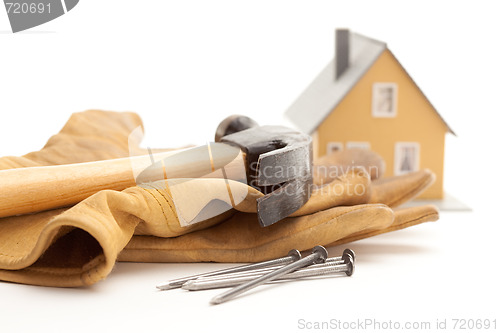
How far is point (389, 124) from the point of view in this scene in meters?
3.17

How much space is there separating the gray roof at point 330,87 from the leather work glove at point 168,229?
840 millimetres

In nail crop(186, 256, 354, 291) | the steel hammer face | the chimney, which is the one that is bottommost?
nail crop(186, 256, 354, 291)

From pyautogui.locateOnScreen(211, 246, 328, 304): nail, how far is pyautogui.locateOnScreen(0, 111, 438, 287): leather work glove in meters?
0.12

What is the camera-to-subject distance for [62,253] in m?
1.88

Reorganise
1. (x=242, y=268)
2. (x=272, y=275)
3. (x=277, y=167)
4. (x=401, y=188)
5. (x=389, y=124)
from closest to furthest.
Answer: (x=272, y=275) < (x=242, y=268) < (x=277, y=167) < (x=401, y=188) < (x=389, y=124)

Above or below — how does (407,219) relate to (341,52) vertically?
below

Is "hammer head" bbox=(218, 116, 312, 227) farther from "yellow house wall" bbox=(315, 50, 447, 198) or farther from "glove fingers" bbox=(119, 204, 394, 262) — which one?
"yellow house wall" bbox=(315, 50, 447, 198)

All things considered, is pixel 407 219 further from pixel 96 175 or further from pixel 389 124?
pixel 96 175

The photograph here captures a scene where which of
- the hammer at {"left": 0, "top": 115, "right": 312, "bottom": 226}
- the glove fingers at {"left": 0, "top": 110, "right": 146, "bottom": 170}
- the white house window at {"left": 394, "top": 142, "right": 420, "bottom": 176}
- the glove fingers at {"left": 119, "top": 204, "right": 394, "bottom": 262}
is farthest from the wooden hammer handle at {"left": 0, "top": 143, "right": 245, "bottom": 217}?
the white house window at {"left": 394, "top": 142, "right": 420, "bottom": 176}

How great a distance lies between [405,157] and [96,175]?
1.76 m

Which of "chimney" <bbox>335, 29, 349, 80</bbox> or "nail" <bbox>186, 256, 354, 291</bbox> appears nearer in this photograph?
"nail" <bbox>186, 256, 354, 291</bbox>

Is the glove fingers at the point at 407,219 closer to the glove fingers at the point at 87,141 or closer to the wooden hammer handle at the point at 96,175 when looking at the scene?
the wooden hammer handle at the point at 96,175

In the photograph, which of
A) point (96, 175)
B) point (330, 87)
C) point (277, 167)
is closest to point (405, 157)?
point (330, 87)

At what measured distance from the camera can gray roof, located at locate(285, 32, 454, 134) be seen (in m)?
3.14
